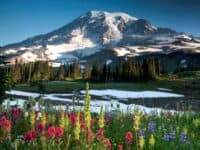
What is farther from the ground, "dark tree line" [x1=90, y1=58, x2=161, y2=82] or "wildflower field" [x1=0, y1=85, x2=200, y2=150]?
"dark tree line" [x1=90, y1=58, x2=161, y2=82]

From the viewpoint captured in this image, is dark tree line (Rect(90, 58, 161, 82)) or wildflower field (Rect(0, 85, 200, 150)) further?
dark tree line (Rect(90, 58, 161, 82))

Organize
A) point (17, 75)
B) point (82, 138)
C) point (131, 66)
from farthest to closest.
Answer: point (17, 75) < point (131, 66) < point (82, 138)

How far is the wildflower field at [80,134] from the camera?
7.15 meters

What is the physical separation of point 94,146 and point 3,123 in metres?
1.73

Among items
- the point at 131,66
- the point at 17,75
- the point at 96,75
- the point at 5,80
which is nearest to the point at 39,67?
the point at 17,75

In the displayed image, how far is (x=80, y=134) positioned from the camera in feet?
26.4

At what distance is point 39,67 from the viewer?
189m

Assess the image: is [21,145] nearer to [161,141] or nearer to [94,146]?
[94,146]

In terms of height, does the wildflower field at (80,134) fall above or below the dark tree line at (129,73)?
below

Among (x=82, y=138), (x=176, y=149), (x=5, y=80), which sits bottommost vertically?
(x=176, y=149)

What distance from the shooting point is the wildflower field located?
23.5 feet

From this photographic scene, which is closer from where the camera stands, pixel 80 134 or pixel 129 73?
pixel 80 134

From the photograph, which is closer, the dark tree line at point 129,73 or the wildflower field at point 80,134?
the wildflower field at point 80,134

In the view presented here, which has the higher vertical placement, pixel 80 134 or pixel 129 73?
pixel 129 73
